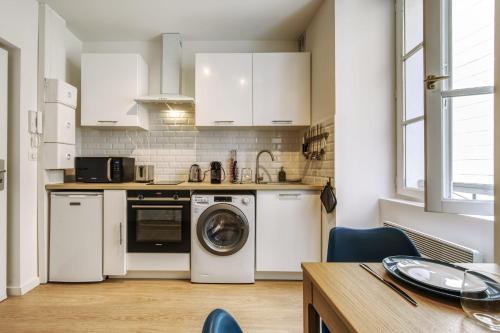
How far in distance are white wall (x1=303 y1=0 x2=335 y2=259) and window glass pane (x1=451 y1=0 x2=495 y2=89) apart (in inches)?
35.4

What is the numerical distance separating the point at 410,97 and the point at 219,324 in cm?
235

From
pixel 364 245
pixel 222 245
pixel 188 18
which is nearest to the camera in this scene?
pixel 364 245

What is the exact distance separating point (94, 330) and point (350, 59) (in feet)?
9.62

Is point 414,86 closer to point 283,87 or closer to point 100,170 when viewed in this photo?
point 283,87

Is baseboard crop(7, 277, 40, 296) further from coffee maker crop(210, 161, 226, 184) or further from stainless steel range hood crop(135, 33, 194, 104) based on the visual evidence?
stainless steel range hood crop(135, 33, 194, 104)

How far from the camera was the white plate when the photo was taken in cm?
72

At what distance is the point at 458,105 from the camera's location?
57.5 inches

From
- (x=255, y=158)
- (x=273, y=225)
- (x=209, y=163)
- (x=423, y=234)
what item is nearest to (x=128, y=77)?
(x=209, y=163)

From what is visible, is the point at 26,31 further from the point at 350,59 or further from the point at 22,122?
the point at 350,59

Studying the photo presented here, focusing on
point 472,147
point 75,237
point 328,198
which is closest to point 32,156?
point 75,237

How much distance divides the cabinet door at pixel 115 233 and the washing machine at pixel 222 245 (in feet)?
2.20

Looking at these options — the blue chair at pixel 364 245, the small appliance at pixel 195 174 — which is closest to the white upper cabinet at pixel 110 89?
the small appliance at pixel 195 174

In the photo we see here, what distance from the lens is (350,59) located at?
219 cm

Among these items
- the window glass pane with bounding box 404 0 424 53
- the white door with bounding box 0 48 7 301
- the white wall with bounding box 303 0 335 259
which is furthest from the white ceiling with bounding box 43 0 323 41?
the white door with bounding box 0 48 7 301
